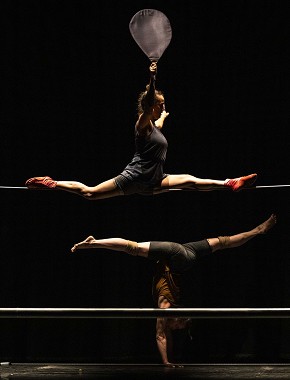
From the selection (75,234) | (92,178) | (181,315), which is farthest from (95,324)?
(181,315)

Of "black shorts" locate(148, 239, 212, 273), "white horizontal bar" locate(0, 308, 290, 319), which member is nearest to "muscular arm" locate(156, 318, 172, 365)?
"black shorts" locate(148, 239, 212, 273)

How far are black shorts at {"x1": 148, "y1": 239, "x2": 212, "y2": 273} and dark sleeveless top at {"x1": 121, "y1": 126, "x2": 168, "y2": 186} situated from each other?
628mm

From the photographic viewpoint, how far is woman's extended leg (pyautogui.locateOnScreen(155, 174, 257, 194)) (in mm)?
4352

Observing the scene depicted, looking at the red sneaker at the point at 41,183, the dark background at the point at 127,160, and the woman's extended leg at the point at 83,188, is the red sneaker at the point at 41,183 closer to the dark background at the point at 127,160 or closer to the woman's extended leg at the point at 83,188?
the woman's extended leg at the point at 83,188

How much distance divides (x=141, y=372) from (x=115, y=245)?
0.80 m

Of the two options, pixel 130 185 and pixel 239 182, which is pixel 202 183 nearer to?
pixel 239 182

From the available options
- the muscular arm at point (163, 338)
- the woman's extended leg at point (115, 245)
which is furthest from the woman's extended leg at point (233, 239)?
the muscular arm at point (163, 338)

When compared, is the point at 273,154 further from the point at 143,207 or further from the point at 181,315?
the point at 181,315

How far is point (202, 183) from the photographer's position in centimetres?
439

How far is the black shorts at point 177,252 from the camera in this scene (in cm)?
489

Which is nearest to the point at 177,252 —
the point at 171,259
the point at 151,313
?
the point at 171,259

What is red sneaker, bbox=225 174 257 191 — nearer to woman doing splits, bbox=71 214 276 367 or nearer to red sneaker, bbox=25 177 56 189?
woman doing splits, bbox=71 214 276 367

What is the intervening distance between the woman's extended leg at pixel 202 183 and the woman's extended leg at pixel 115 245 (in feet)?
1.61

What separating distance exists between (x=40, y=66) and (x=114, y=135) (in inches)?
32.2
